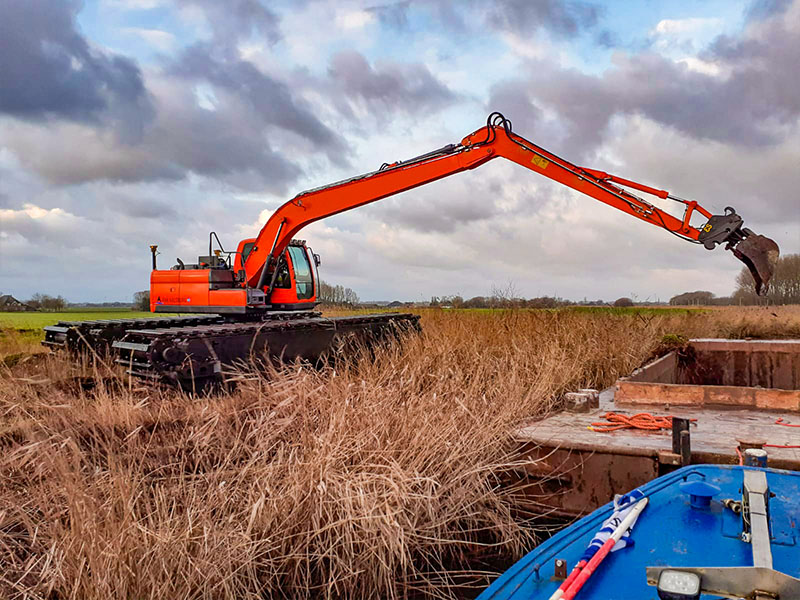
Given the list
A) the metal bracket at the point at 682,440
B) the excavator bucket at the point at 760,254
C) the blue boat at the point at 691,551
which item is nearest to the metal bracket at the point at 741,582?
the blue boat at the point at 691,551

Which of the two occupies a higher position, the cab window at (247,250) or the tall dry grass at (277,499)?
the cab window at (247,250)

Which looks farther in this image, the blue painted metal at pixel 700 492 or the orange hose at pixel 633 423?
the orange hose at pixel 633 423

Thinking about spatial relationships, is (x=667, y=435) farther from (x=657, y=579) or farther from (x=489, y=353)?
(x=489, y=353)

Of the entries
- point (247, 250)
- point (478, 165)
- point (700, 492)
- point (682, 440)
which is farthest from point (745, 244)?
point (247, 250)

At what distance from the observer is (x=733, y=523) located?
8.23ft

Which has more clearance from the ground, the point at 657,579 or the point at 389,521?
the point at 657,579

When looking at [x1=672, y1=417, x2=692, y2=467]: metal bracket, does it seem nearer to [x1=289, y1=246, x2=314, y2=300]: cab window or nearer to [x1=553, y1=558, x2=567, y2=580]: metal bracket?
[x1=553, y1=558, x2=567, y2=580]: metal bracket

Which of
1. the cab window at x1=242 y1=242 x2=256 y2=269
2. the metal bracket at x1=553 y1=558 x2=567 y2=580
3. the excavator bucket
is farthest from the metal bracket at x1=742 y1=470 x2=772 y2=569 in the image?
the cab window at x1=242 y1=242 x2=256 y2=269

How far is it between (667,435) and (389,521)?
7.11 ft

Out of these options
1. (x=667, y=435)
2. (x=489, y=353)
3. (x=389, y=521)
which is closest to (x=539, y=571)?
(x=389, y=521)

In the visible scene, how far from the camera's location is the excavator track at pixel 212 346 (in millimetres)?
7027

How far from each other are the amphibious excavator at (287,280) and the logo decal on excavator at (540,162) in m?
0.01

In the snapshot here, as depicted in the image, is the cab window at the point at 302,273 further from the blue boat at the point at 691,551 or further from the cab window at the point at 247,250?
the blue boat at the point at 691,551

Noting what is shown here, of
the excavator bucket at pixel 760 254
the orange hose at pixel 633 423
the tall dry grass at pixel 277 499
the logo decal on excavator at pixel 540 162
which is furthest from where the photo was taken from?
the logo decal on excavator at pixel 540 162
